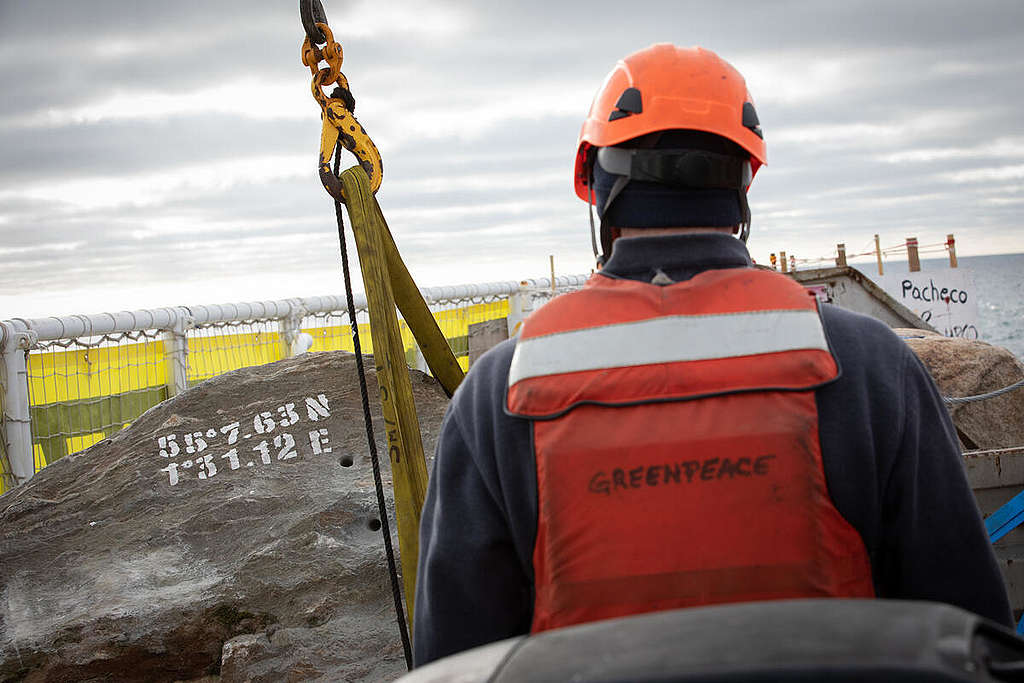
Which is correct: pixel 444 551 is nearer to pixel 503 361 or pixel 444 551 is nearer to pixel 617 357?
pixel 503 361

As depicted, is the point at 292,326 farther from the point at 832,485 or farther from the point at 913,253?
the point at 913,253

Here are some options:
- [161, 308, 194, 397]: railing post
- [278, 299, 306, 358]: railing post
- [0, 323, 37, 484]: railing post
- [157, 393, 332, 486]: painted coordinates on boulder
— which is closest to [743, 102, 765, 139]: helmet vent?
[157, 393, 332, 486]: painted coordinates on boulder

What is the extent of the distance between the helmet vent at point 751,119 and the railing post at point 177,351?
636 centimetres

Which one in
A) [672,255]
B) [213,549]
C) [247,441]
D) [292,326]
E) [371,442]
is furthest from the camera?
[292,326]

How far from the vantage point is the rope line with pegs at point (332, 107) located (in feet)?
11.1

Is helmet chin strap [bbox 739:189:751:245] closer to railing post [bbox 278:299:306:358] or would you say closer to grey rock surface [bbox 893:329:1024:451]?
grey rock surface [bbox 893:329:1024:451]

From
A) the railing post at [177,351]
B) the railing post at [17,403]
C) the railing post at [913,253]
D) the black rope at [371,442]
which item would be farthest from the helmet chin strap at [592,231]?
the railing post at [913,253]

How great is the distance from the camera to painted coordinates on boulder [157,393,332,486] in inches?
187

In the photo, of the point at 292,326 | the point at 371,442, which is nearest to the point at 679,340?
the point at 371,442

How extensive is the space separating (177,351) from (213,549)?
388cm

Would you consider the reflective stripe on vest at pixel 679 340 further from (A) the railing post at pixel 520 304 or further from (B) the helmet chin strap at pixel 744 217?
(A) the railing post at pixel 520 304

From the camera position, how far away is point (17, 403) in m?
6.41

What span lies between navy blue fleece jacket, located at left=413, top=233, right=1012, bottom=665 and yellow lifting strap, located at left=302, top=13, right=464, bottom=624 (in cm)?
139

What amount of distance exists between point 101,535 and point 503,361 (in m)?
3.22
